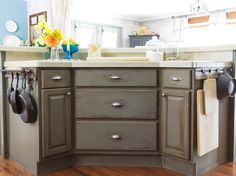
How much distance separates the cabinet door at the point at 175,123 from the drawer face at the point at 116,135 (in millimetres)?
102

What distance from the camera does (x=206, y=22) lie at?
25.8 feet

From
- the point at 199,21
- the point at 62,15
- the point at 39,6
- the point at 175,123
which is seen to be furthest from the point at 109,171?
the point at 199,21

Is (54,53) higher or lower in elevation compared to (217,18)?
lower

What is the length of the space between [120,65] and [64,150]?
30.8 inches

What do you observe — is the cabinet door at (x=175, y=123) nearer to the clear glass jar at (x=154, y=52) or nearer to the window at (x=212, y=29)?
the clear glass jar at (x=154, y=52)

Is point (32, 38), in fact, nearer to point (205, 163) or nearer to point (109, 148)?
point (109, 148)

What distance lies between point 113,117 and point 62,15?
163 centimetres

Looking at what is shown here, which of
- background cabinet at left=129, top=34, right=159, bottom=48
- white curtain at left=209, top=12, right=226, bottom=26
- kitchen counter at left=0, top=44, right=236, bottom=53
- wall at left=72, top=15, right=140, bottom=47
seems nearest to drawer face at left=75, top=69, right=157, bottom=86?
kitchen counter at left=0, top=44, right=236, bottom=53

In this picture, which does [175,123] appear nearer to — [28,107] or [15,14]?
[28,107]

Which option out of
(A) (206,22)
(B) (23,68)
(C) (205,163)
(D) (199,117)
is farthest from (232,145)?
(A) (206,22)

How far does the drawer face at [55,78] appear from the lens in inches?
79.0

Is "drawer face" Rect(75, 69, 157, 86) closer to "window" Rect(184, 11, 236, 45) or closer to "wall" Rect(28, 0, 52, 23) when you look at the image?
"wall" Rect(28, 0, 52, 23)

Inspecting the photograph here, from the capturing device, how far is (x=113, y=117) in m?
2.19

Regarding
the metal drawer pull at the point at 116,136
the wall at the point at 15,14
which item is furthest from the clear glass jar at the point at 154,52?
the wall at the point at 15,14
